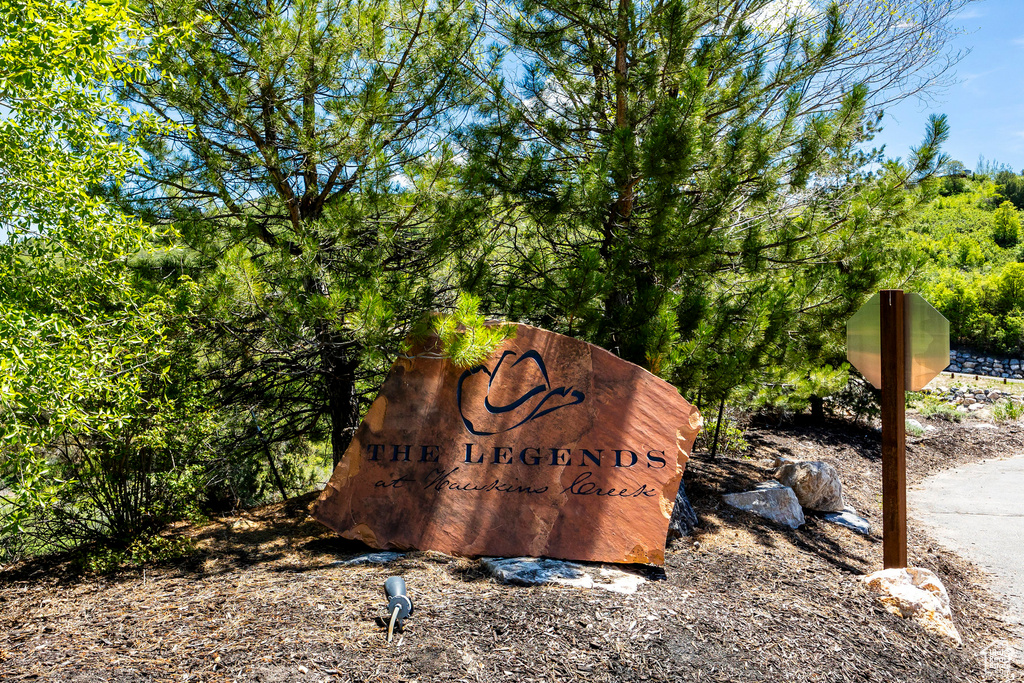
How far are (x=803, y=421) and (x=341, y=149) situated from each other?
8.66 meters

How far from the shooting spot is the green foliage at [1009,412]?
40.2ft

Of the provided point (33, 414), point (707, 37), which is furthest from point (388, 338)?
point (707, 37)

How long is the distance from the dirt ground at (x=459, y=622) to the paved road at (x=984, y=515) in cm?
71

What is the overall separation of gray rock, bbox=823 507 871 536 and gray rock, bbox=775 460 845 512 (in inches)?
2.6

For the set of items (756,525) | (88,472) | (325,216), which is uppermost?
(325,216)

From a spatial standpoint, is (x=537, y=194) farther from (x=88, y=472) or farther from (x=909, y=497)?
(x=909, y=497)

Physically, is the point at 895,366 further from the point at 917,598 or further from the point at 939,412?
the point at 939,412

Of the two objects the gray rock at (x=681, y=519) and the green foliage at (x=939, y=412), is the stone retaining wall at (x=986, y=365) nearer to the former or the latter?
the green foliage at (x=939, y=412)

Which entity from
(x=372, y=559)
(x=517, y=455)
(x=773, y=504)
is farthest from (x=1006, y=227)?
(x=372, y=559)

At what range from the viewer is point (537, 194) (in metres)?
5.50

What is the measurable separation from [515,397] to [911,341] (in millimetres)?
2695

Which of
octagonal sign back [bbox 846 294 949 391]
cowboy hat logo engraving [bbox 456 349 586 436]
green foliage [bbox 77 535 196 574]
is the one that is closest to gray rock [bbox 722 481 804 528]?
octagonal sign back [bbox 846 294 949 391]

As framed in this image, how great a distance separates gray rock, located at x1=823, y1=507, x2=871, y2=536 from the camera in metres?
5.97

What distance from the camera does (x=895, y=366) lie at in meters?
4.39
